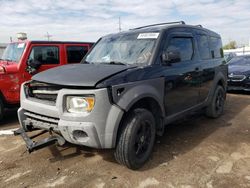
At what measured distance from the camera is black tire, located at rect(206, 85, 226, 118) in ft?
18.8

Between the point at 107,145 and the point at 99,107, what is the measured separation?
499mm

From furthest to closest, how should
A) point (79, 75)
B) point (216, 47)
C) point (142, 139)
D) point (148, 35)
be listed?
point (216, 47) < point (148, 35) < point (142, 139) < point (79, 75)

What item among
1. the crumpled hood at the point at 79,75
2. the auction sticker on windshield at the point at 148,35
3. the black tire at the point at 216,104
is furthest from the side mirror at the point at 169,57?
the black tire at the point at 216,104

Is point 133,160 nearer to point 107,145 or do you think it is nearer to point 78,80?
point 107,145

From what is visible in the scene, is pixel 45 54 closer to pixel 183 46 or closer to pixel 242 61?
pixel 183 46

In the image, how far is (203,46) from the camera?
17.2ft

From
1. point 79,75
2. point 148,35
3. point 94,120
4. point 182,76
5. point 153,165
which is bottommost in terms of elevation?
point 153,165

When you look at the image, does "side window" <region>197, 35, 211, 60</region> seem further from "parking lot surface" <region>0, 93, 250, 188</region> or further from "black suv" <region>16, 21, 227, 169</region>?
"parking lot surface" <region>0, 93, 250, 188</region>

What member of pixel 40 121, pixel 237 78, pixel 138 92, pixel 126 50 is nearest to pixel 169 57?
pixel 126 50

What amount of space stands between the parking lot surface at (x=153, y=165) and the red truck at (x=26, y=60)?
116cm

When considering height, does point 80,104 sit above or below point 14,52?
below

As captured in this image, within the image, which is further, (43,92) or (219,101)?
(219,101)

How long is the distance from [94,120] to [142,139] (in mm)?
906

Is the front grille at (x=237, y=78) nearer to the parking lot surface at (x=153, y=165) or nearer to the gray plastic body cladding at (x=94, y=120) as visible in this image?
the parking lot surface at (x=153, y=165)
